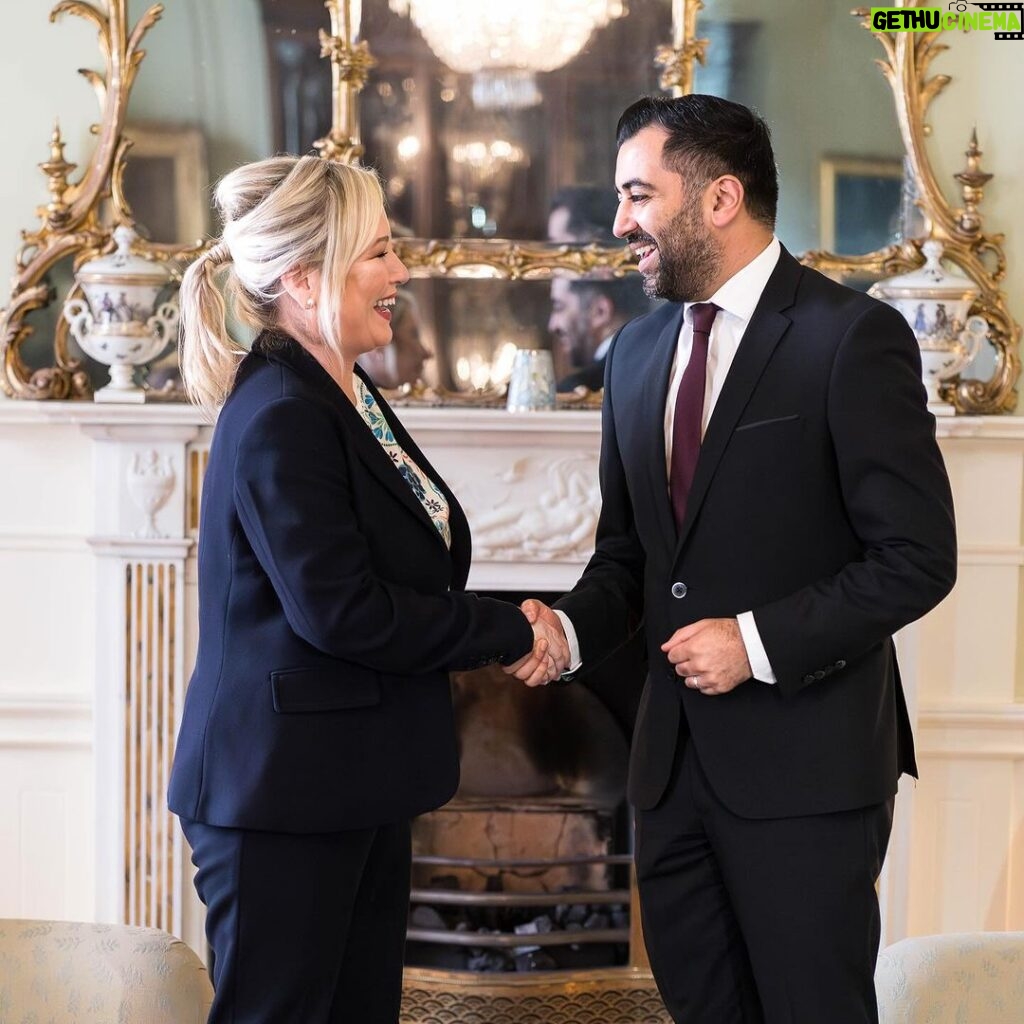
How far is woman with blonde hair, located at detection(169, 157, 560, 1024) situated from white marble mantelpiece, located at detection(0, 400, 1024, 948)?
4.48 feet

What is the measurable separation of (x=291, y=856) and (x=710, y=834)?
1.81 ft

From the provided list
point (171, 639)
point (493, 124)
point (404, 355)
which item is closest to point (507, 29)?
point (493, 124)

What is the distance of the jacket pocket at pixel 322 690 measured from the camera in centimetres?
168

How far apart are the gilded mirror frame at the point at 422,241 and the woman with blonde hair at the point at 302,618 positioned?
1487mm

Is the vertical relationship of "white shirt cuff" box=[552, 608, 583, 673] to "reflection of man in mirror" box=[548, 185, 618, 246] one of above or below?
below

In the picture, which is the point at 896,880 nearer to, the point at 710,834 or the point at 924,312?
the point at 924,312

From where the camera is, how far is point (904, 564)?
170cm

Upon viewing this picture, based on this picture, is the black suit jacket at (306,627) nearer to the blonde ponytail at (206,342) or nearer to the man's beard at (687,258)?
the blonde ponytail at (206,342)

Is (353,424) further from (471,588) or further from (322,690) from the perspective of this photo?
(471,588)

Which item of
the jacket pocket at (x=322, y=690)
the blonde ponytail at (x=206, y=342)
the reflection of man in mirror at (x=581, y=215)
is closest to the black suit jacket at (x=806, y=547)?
the jacket pocket at (x=322, y=690)

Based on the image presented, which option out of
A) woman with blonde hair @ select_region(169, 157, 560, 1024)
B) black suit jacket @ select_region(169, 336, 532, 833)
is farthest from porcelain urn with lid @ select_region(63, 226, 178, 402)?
black suit jacket @ select_region(169, 336, 532, 833)

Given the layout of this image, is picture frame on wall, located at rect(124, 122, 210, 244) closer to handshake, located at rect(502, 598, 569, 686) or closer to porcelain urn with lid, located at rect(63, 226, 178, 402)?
porcelain urn with lid, located at rect(63, 226, 178, 402)

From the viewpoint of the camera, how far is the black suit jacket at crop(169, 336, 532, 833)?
1.65 metres

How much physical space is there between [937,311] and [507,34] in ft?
3.87
